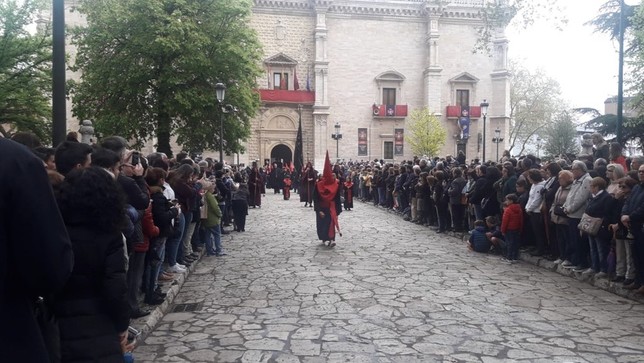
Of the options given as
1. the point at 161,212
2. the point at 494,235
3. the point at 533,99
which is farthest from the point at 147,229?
the point at 533,99

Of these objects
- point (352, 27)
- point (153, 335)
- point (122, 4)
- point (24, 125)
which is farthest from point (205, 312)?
point (352, 27)

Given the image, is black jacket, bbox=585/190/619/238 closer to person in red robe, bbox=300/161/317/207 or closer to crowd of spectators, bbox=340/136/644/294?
crowd of spectators, bbox=340/136/644/294

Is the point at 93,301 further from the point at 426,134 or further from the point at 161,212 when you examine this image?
the point at 426,134

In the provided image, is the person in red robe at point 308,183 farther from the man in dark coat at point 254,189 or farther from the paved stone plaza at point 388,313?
the paved stone plaza at point 388,313

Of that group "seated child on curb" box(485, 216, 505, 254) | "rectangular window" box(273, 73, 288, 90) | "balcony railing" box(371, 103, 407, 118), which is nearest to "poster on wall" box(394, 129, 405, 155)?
"balcony railing" box(371, 103, 407, 118)

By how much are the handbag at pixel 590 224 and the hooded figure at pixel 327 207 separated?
5.50 meters

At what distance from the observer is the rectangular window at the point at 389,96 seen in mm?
48875

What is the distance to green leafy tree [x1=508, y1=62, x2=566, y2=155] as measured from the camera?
192ft

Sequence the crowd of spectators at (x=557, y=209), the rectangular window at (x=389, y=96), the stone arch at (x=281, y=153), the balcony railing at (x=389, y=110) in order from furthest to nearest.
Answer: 1. the rectangular window at (x=389, y=96)
2. the balcony railing at (x=389, y=110)
3. the stone arch at (x=281, y=153)
4. the crowd of spectators at (x=557, y=209)

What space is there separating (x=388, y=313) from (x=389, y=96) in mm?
43498

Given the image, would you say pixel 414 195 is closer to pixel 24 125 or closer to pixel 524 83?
pixel 24 125

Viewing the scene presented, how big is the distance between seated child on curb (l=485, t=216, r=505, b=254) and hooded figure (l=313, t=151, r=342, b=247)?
11.3ft

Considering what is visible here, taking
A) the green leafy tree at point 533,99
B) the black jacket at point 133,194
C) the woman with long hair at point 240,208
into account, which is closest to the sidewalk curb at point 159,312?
the black jacket at point 133,194

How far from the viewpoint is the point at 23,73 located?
24.6m
